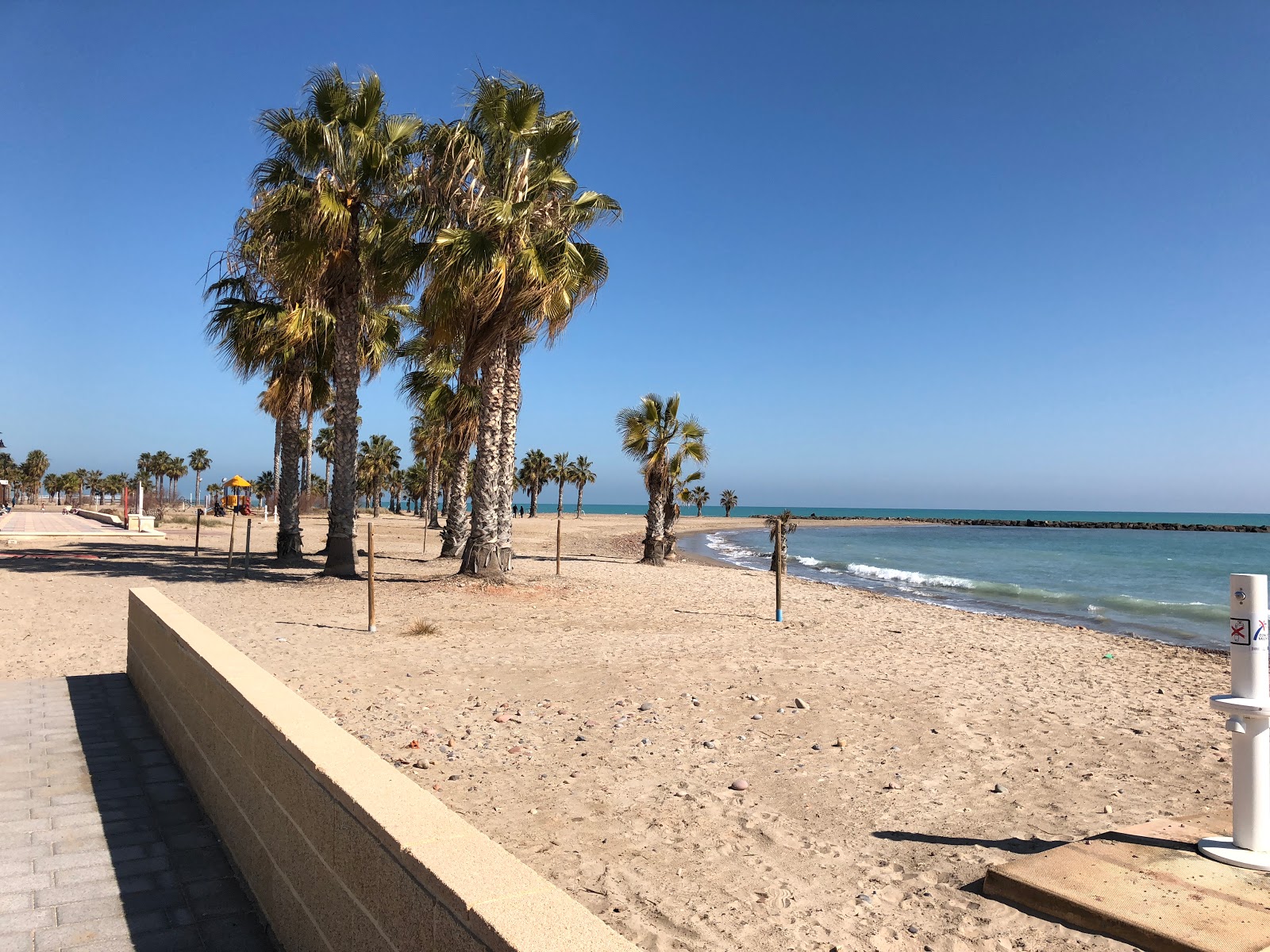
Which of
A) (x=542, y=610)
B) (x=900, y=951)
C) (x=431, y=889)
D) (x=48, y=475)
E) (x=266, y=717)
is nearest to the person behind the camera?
(x=431, y=889)

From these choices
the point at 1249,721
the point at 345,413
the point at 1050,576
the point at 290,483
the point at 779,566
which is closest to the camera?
the point at 1249,721

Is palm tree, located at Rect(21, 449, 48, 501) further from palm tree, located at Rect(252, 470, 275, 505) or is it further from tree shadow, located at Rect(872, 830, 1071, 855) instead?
tree shadow, located at Rect(872, 830, 1071, 855)

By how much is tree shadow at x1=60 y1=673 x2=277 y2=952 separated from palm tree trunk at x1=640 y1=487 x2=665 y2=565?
74.0 feet

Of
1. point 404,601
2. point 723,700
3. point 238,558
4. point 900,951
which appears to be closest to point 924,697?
point 723,700

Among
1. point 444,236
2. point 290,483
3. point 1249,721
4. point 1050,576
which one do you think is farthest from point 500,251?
point 1050,576

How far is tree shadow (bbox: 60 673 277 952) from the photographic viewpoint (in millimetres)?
3293

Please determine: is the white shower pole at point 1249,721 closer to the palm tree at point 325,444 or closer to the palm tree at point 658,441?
the palm tree at point 658,441

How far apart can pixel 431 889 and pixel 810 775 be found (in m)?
4.53

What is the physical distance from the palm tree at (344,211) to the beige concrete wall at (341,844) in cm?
1296

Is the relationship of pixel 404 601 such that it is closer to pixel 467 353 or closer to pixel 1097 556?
pixel 467 353

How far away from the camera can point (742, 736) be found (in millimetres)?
6957

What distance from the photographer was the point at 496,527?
1636 centimetres

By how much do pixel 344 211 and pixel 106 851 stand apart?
14486 mm

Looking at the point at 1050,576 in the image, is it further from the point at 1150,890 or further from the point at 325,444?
the point at 325,444
